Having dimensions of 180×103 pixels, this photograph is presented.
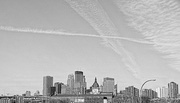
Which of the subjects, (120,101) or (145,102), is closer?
(145,102)

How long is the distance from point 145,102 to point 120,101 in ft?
99.4

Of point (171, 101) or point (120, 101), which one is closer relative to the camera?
point (171, 101)

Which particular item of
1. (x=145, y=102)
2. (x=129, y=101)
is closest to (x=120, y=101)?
(x=129, y=101)

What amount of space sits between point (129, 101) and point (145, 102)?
19482 millimetres

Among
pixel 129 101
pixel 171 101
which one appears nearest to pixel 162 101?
pixel 171 101

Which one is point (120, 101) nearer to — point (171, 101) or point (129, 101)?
point (129, 101)

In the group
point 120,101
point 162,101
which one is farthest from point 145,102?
point 120,101

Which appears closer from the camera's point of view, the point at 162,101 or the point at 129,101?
the point at 162,101

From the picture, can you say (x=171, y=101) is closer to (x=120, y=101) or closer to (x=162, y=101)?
(x=162, y=101)

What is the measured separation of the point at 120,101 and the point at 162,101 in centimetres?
3059

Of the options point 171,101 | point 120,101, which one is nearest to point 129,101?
point 120,101

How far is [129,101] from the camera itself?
189375 millimetres

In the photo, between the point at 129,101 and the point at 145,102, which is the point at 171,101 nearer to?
the point at 145,102

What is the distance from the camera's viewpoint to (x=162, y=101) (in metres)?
178
